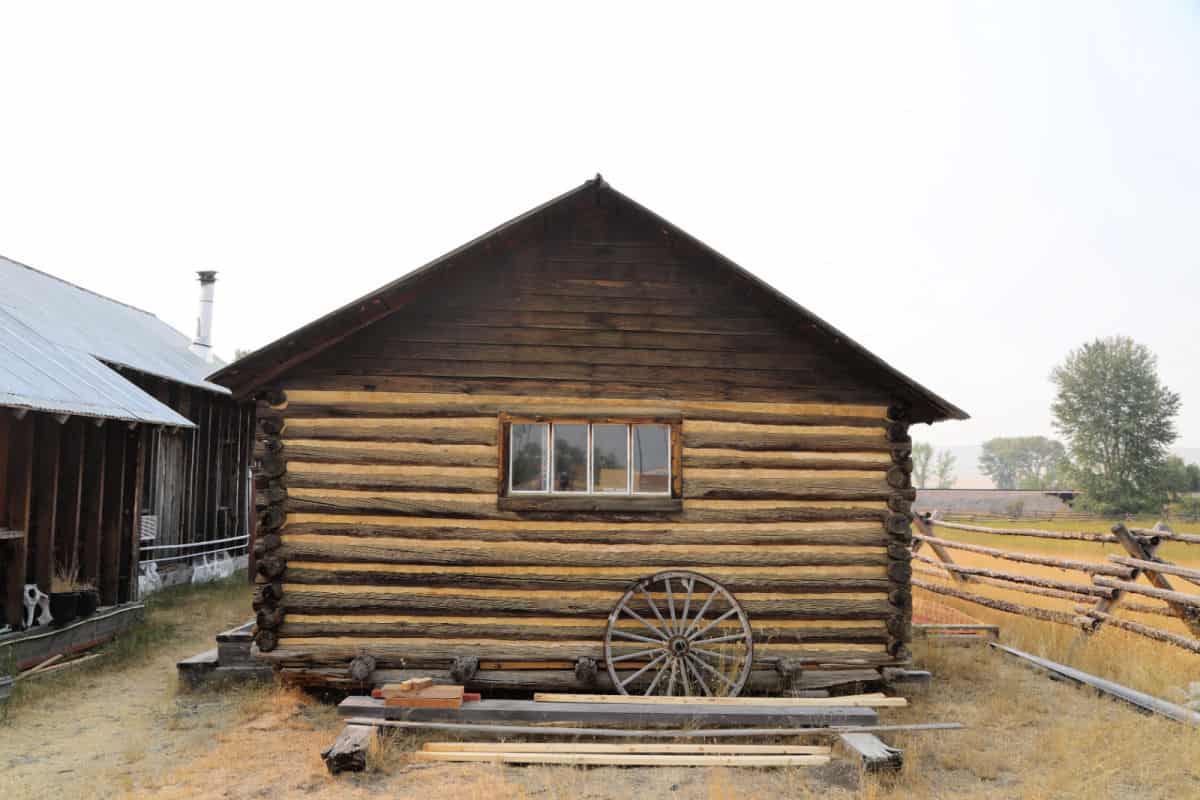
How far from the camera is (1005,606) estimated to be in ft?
41.3

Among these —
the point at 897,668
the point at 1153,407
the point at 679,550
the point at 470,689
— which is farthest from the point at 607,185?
the point at 1153,407

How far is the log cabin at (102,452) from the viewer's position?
10.2 meters

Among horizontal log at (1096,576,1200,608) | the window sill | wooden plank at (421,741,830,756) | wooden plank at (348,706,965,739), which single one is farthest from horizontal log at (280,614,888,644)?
horizontal log at (1096,576,1200,608)

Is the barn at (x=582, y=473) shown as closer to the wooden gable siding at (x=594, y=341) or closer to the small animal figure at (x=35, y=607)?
the wooden gable siding at (x=594, y=341)

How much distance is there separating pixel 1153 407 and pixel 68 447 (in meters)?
78.1

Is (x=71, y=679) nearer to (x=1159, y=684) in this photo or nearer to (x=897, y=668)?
(x=897, y=668)

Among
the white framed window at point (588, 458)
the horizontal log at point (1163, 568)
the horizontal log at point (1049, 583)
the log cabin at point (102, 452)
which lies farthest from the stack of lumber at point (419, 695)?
the horizontal log at point (1049, 583)

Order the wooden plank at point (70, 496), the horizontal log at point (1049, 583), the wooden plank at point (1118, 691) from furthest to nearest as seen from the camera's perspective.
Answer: the wooden plank at point (70, 496)
the horizontal log at point (1049, 583)
the wooden plank at point (1118, 691)

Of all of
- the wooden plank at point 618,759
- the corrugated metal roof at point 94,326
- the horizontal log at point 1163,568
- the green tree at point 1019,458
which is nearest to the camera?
the wooden plank at point 618,759

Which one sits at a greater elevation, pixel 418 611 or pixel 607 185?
pixel 607 185

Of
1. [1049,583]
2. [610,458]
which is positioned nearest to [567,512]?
[610,458]

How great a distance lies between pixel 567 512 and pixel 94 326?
13.7 meters

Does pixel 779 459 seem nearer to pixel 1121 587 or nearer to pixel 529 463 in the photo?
pixel 529 463

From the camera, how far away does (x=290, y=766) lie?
22.9 feet
